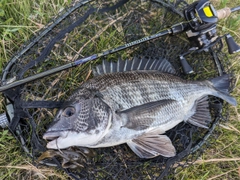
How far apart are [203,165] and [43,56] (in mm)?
2091

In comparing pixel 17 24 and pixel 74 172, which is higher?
pixel 17 24

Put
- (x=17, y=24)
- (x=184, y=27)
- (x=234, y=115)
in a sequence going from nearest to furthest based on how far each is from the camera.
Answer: (x=184, y=27) → (x=17, y=24) → (x=234, y=115)

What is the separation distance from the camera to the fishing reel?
2.70 metres

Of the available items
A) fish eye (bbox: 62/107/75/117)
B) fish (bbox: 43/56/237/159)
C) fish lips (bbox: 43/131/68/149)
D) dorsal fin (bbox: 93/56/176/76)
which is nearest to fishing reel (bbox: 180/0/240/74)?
dorsal fin (bbox: 93/56/176/76)

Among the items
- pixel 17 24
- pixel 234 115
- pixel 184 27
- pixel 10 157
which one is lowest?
pixel 234 115

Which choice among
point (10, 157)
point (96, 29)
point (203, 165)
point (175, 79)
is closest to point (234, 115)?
point (203, 165)

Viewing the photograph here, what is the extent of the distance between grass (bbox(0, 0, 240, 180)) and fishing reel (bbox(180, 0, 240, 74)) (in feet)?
1.90

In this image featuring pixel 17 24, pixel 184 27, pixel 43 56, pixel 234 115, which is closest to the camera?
pixel 43 56

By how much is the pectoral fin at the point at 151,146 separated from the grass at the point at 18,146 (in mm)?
655

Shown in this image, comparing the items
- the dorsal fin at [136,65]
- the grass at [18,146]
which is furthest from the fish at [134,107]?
the grass at [18,146]

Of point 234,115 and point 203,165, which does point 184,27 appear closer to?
point 234,115

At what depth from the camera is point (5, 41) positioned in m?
2.99

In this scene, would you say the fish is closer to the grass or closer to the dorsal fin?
the dorsal fin

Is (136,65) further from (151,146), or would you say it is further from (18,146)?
(18,146)
